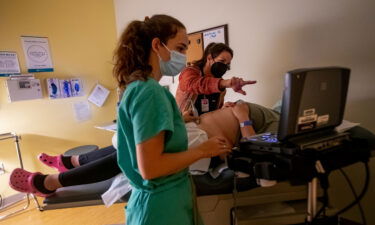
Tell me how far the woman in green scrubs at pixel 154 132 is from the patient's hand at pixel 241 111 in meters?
0.63

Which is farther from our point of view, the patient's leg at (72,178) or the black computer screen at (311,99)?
the patient's leg at (72,178)

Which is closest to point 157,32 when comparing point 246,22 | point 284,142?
point 284,142

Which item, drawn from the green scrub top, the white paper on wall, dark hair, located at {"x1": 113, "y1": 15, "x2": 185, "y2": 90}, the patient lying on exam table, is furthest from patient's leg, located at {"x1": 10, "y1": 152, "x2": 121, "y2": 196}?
the white paper on wall

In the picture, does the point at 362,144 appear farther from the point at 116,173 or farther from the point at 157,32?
the point at 116,173

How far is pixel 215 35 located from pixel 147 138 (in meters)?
1.61

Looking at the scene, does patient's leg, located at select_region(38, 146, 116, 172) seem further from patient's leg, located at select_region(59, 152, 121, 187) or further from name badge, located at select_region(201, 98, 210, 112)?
name badge, located at select_region(201, 98, 210, 112)

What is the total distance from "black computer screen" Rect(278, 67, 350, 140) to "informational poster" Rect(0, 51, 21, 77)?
266cm

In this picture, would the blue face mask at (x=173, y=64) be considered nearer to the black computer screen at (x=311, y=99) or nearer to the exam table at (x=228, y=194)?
the black computer screen at (x=311, y=99)

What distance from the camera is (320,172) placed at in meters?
0.67

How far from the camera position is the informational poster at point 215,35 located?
1992 mm

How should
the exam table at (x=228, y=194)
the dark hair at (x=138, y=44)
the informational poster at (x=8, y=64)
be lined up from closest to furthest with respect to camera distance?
the dark hair at (x=138, y=44), the exam table at (x=228, y=194), the informational poster at (x=8, y=64)

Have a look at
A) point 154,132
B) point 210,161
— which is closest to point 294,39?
point 210,161

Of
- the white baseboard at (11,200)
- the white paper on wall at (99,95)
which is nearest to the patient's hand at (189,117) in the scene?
the white paper on wall at (99,95)

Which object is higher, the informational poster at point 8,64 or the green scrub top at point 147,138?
the informational poster at point 8,64
